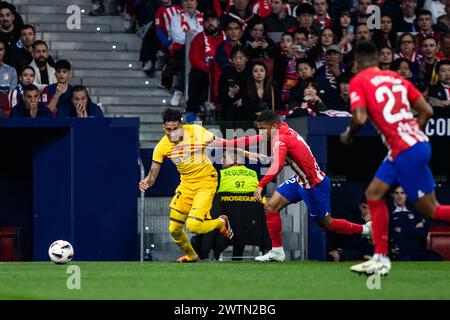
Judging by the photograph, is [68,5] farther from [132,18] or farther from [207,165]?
[207,165]

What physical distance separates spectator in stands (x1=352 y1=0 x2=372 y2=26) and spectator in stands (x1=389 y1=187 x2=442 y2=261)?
409 cm

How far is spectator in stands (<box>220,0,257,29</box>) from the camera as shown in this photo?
19.8 meters

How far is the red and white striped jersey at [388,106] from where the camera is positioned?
1134 centimetres

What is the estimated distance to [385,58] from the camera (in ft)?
61.0

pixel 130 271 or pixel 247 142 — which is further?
pixel 247 142

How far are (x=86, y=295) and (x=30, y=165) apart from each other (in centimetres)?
826

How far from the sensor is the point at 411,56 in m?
19.5

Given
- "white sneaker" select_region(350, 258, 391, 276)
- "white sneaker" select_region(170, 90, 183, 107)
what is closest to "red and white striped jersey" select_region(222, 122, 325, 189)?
"white sneaker" select_region(350, 258, 391, 276)

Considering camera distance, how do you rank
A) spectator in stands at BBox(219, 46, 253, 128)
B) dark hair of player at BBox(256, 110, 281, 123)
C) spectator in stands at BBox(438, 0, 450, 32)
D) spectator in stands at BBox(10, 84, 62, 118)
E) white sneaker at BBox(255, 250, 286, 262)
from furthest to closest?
spectator in stands at BBox(438, 0, 450, 32) → spectator in stands at BBox(219, 46, 253, 128) → spectator in stands at BBox(10, 84, 62, 118) → white sneaker at BBox(255, 250, 286, 262) → dark hair of player at BBox(256, 110, 281, 123)

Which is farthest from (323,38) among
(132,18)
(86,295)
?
(86,295)

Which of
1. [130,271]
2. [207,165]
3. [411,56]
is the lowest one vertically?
[130,271]

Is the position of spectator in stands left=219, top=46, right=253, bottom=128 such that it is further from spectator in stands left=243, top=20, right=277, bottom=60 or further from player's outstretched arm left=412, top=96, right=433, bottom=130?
player's outstretched arm left=412, top=96, right=433, bottom=130

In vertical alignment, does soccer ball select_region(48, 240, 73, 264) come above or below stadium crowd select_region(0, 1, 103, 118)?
below

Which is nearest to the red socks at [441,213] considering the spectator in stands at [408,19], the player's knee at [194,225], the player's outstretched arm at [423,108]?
the player's outstretched arm at [423,108]
